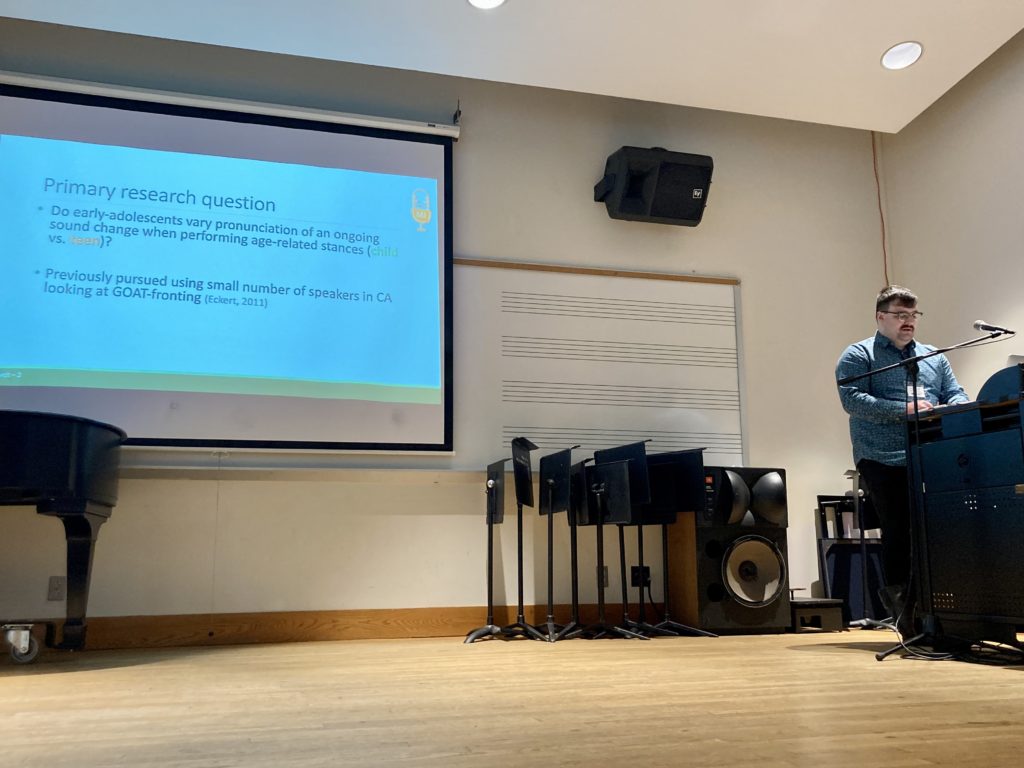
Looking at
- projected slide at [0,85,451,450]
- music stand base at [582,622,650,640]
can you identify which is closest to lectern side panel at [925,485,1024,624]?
music stand base at [582,622,650,640]

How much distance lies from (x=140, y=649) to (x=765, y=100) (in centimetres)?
407

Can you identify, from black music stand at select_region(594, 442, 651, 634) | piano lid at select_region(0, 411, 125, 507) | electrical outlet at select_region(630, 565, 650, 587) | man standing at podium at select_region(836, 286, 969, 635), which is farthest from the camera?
electrical outlet at select_region(630, 565, 650, 587)

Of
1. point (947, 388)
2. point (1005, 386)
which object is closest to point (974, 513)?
point (1005, 386)

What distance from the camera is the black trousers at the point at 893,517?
131 inches

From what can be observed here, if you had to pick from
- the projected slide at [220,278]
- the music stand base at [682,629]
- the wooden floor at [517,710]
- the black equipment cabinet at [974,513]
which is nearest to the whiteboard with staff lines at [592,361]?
the projected slide at [220,278]

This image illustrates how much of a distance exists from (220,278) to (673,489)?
238 centimetres

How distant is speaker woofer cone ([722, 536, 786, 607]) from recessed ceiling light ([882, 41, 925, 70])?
7.96 feet

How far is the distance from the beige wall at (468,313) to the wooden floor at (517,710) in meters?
0.74

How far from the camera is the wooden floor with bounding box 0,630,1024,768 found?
4.87 ft

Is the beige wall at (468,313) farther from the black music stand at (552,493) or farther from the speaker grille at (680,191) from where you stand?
the black music stand at (552,493)

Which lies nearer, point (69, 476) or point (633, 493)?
point (69, 476)

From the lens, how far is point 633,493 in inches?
145

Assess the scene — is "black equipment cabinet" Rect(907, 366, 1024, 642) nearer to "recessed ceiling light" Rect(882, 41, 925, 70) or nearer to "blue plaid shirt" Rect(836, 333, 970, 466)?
"blue plaid shirt" Rect(836, 333, 970, 466)

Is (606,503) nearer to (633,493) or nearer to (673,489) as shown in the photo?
(633,493)
